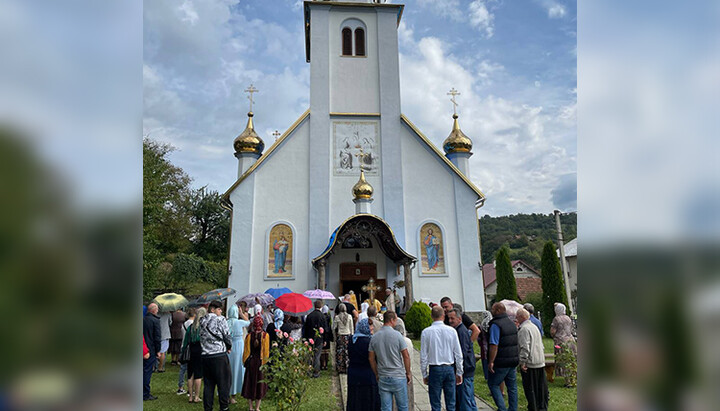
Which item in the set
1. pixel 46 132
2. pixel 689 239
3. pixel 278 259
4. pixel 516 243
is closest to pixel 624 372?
pixel 689 239

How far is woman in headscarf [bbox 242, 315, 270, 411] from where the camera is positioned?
6.64 meters

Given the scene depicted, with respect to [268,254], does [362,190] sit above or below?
above

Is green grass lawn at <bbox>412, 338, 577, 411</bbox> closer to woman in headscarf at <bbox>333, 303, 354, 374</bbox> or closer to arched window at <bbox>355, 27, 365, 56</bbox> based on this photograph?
woman in headscarf at <bbox>333, 303, 354, 374</bbox>

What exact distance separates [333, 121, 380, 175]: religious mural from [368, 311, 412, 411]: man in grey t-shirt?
13943mm

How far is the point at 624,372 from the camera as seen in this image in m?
0.98

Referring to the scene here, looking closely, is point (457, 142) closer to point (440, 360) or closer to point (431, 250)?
point (431, 250)

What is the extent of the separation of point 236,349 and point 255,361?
123 cm

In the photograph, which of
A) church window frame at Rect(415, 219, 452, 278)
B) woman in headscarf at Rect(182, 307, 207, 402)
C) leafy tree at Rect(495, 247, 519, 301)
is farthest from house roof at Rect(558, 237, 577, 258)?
woman in headscarf at Rect(182, 307, 207, 402)

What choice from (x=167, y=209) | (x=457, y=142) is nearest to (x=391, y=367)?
(x=457, y=142)

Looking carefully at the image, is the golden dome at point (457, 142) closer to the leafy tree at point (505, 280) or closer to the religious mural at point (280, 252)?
the leafy tree at point (505, 280)

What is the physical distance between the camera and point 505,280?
2139 cm

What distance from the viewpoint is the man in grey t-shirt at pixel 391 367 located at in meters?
5.34

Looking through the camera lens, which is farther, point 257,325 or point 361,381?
point 257,325

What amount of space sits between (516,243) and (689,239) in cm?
5809
